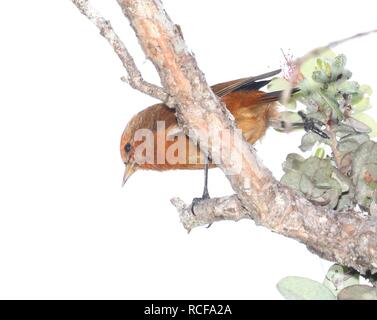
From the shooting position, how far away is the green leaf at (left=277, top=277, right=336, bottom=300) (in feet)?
5.62

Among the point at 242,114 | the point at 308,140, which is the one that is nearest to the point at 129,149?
the point at 242,114

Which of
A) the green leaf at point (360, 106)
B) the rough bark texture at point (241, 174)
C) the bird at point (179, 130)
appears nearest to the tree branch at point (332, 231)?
the rough bark texture at point (241, 174)

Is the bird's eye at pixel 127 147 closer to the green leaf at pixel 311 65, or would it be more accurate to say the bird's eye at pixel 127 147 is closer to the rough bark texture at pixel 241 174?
the rough bark texture at pixel 241 174

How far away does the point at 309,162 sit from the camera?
75.0 inches

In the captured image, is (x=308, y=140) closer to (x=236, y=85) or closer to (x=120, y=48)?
(x=120, y=48)

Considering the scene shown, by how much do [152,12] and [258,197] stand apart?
0.67 metres

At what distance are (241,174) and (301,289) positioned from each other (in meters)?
0.38

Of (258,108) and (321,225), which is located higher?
(258,108)
